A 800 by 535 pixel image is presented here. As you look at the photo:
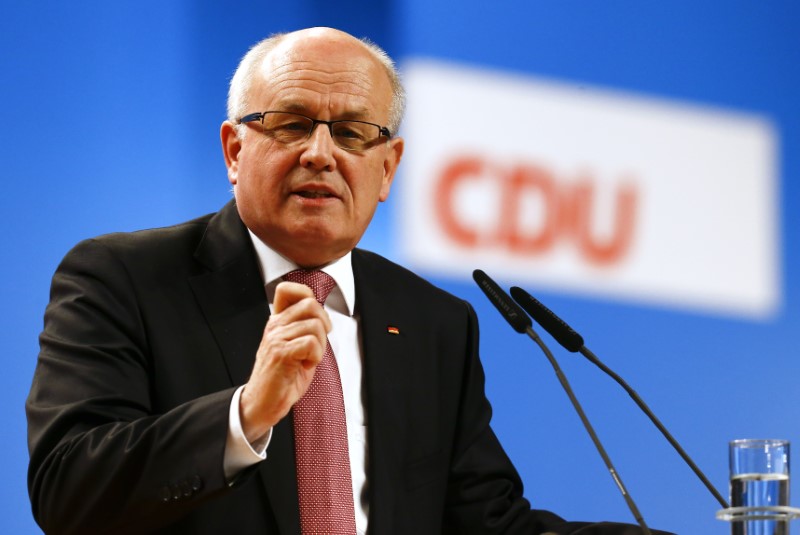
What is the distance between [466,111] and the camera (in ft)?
11.2

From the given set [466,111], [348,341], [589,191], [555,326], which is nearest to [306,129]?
[348,341]

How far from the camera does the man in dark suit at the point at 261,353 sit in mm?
1881

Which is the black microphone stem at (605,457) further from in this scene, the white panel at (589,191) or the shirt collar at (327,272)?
the white panel at (589,191)

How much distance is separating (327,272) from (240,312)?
245 mm

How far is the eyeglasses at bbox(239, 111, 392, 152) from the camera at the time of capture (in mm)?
2395

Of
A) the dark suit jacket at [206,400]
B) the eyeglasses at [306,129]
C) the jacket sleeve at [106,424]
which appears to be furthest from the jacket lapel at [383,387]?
the jacket sleeve at [106,424]

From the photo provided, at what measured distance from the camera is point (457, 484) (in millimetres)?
2521

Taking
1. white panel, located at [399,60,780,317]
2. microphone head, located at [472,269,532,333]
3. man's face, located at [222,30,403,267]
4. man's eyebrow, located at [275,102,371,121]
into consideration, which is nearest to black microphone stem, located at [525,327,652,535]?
microphone head, located at [472,269,532,333]

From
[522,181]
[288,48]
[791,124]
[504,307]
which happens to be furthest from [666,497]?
[288,48]

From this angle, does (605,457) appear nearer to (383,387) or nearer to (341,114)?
(383,387)

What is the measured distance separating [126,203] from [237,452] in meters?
1.31

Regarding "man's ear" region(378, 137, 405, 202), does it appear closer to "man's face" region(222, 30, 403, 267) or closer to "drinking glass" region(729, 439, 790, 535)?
"man's face" region(222, 30, 403, 267)

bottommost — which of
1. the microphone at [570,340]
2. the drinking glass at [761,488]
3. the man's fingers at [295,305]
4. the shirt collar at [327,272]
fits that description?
the drinking glass at [761,488]

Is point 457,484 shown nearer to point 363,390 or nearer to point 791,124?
point 363,390
